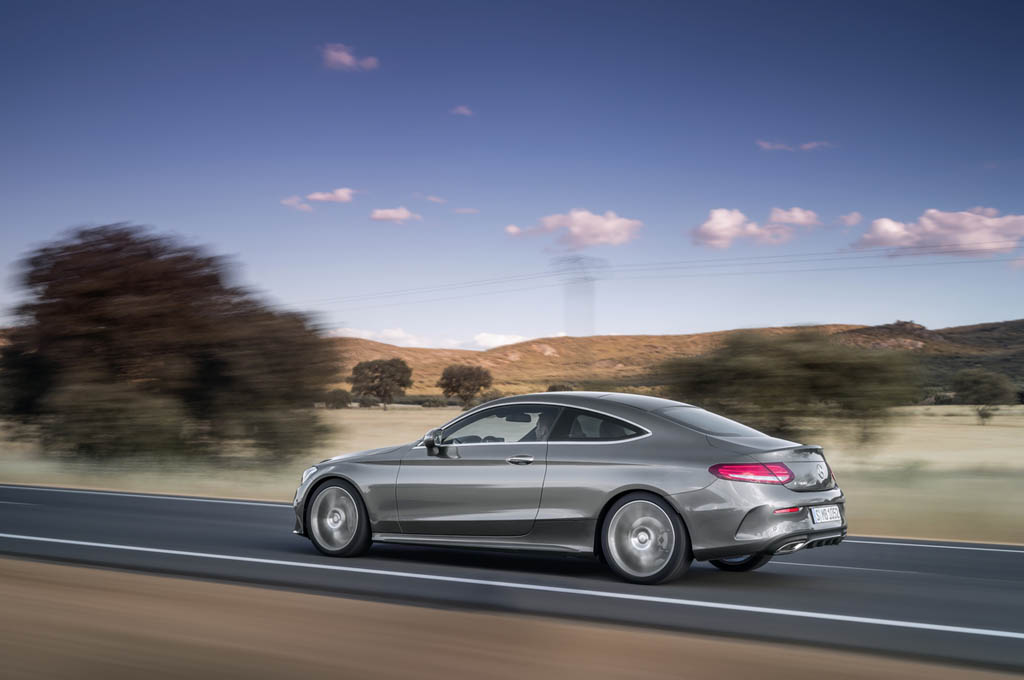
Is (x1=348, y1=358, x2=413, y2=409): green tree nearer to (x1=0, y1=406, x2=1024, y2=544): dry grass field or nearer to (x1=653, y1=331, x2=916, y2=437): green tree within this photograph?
(x1=0, y1=406, x2=1024, y2=544): dry grass field

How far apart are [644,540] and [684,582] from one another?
61 centimetres

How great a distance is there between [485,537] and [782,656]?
3.72 metres

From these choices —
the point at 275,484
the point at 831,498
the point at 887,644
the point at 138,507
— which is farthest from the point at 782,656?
the point at 275,484

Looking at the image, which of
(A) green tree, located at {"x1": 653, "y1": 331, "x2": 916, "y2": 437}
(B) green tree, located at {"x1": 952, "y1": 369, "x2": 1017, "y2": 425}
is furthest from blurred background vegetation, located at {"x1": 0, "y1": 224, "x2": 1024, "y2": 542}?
(B) green tree, located at {"x1": 952, "y1": 369, "x2": 1017, "y2": 425}

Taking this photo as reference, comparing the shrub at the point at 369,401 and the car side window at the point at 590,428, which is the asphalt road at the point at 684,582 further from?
the shrub at the point at 369,401

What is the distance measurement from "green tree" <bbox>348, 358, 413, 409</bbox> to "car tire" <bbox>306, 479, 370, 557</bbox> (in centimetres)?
7301

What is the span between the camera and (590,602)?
780cm

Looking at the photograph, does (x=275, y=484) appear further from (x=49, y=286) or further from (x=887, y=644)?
(x=887, y=644)

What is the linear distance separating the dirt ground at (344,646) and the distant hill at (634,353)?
51.8 feet

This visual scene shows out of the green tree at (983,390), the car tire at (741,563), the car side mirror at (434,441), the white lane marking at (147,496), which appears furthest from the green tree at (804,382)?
the green tree at (983,390)

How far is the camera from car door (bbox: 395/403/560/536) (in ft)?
29.8

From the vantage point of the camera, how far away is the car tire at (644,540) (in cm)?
830

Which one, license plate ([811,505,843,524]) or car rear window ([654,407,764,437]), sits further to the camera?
car rear window ([654,407,764,437])

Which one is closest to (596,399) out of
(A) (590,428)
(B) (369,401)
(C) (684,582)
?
(A) (590,428)
